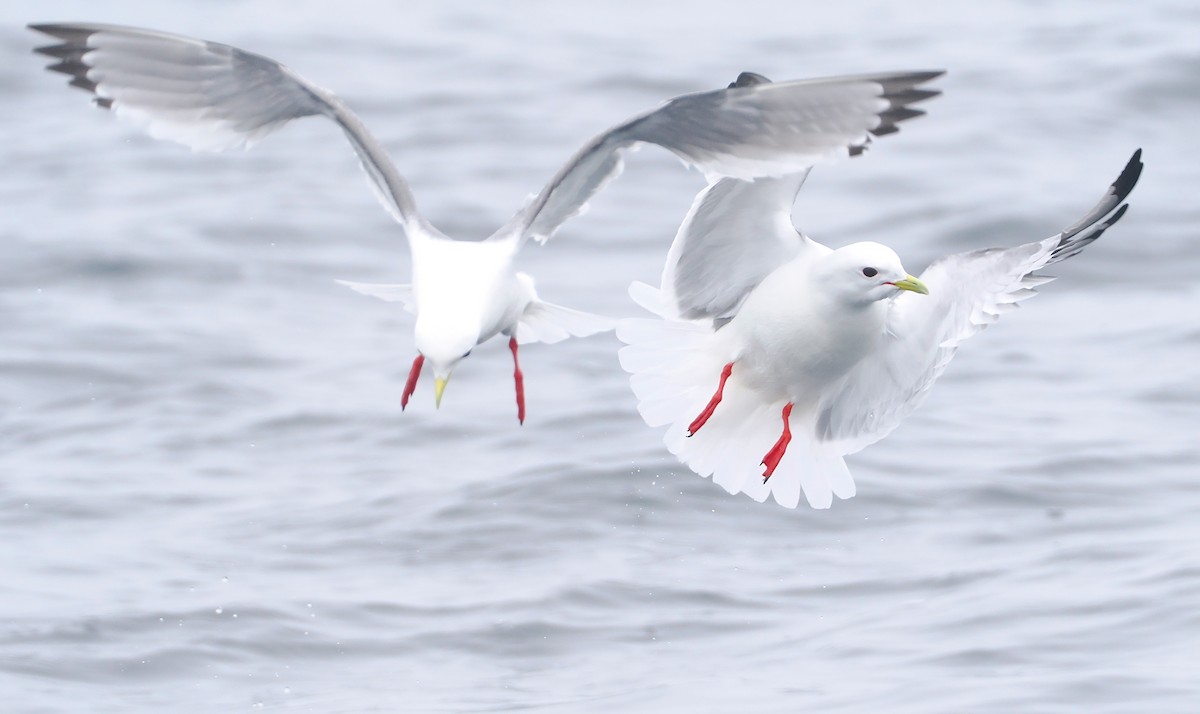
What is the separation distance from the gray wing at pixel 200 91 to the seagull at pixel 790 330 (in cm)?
119

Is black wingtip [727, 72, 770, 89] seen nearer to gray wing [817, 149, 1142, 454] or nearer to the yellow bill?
the yellow bill

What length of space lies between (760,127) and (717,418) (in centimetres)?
167

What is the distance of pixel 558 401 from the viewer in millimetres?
12391

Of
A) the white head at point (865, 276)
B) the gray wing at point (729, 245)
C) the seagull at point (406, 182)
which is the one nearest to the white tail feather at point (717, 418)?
the gray wing at point (729, 245)

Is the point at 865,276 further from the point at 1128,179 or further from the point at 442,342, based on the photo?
the point at 442,342

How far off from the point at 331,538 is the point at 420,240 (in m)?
4.68

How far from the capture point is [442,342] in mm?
5809

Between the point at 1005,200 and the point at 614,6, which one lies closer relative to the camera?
the point at 1005,200

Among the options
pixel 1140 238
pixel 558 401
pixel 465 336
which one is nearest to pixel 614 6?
pixel 1140 238

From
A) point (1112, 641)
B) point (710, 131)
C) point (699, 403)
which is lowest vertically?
point (1112, 641)

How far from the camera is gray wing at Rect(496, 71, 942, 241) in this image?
237 inches

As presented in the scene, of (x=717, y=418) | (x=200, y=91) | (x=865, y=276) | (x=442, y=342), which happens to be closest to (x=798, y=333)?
(x=865, y=276)

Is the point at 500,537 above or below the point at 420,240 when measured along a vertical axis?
below

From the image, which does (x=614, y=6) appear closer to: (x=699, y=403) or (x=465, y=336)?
(x=699, y=403)
